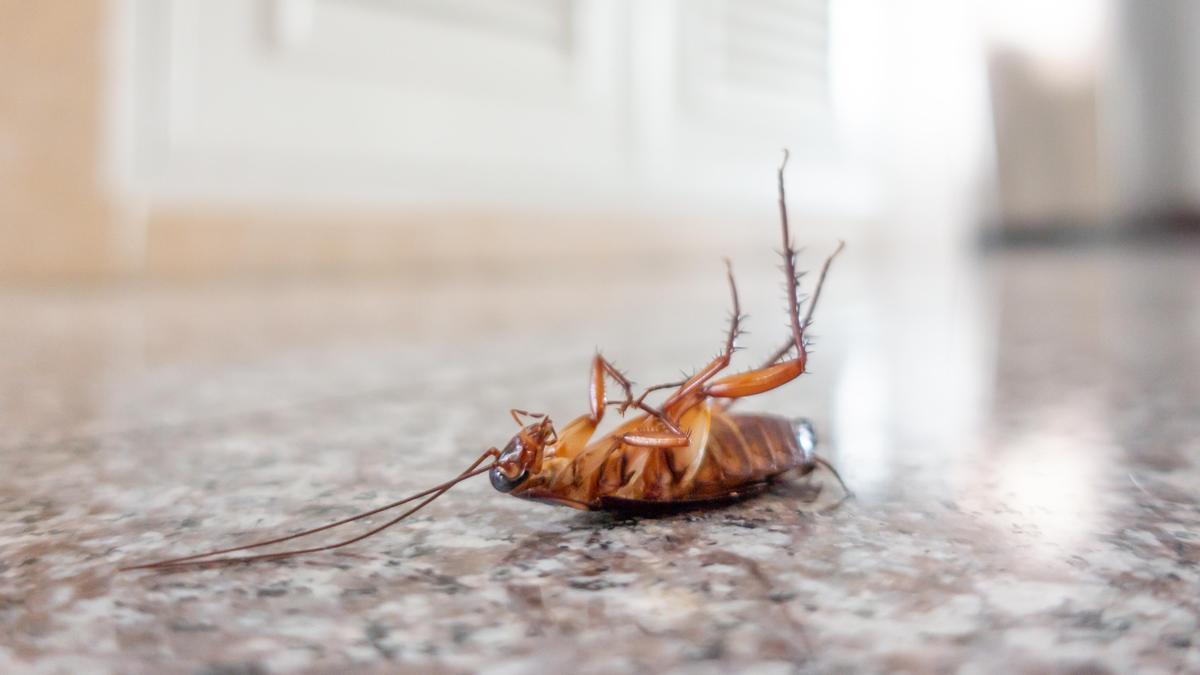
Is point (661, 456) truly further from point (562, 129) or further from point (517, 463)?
point (562, 129)

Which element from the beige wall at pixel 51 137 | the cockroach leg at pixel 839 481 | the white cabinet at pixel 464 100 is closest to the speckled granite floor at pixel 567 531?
the cockroach leg at pixel 839 481

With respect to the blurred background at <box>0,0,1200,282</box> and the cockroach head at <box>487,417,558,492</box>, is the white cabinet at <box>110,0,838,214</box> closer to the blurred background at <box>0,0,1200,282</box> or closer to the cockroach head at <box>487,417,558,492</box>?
the blurred background at <box>0,0,1200,282</box>

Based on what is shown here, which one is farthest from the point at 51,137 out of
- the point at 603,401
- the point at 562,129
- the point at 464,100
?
the point at 603,401

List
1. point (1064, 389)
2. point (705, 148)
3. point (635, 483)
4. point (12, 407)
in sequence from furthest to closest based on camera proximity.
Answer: point (705, 148)
point (1064, 389)
point (12, 407)
point (635, 483)

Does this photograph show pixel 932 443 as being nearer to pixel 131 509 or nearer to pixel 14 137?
pixel 131 509

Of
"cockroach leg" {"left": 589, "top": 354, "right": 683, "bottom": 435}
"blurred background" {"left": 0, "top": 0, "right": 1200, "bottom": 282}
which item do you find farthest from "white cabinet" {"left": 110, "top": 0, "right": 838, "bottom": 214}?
"cockroach leg" {"left": 589, "top": 354, "right": 683, "bottom": 435}

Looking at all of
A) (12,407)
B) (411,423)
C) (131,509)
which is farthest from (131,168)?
(131,509)
